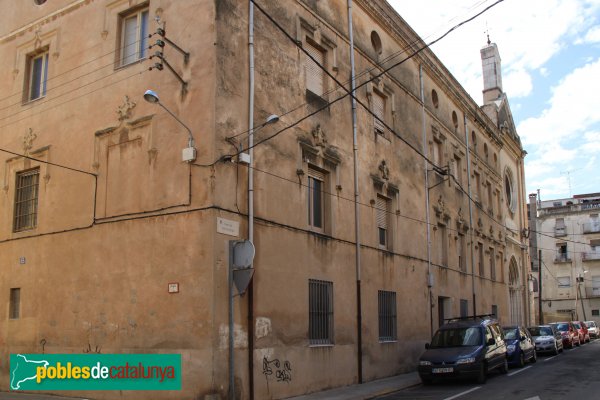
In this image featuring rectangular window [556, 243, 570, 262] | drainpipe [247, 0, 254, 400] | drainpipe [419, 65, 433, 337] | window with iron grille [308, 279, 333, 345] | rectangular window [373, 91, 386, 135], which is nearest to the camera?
drainpipe [247, 0, 254, 400]

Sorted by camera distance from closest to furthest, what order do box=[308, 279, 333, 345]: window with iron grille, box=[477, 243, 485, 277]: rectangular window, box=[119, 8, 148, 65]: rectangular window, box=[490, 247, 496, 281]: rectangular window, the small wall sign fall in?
1. the small wall sign
2. box=[119, 8, 148, 65]: rectangular window
3. box=[308, 279, 333, 345]: window with iron grille
4. box=[477, 243, 485, 277]: rectangular window
5. box=[490, 247, 496, 281]: rectangular window

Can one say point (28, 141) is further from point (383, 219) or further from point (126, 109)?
point (383, 219)

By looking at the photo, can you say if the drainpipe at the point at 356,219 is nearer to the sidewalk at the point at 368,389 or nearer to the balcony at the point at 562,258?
the sidewalk at the point at 368,389

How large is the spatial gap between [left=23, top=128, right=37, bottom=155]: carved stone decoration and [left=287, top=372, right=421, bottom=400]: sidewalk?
9740 mm

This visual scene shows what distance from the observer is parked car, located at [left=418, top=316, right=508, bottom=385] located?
16.2 meters

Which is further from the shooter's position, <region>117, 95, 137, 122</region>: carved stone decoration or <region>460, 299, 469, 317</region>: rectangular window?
<region>460, 299, 469, 317</region>: rectangular window

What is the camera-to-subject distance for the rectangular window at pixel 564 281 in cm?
6681

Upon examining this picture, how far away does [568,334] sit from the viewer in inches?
1308

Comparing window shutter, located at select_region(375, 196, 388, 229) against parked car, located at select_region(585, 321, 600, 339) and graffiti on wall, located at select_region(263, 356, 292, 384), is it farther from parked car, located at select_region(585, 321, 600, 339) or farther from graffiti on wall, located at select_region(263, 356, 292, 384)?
parked car, located at select_region(585, 321, 600, 339)

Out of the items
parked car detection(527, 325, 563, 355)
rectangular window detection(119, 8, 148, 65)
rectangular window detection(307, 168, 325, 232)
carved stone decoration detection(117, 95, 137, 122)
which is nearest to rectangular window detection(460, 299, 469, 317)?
parked car detection(527, 325, 563, 355)

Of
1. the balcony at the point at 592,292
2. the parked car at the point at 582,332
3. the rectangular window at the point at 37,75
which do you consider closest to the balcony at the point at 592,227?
the balcony at the point at 592,292

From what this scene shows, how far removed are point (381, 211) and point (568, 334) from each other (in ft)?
62.8

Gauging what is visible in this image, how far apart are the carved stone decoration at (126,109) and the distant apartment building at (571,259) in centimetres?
5611

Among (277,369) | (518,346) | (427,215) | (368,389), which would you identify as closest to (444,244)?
(427,215)
